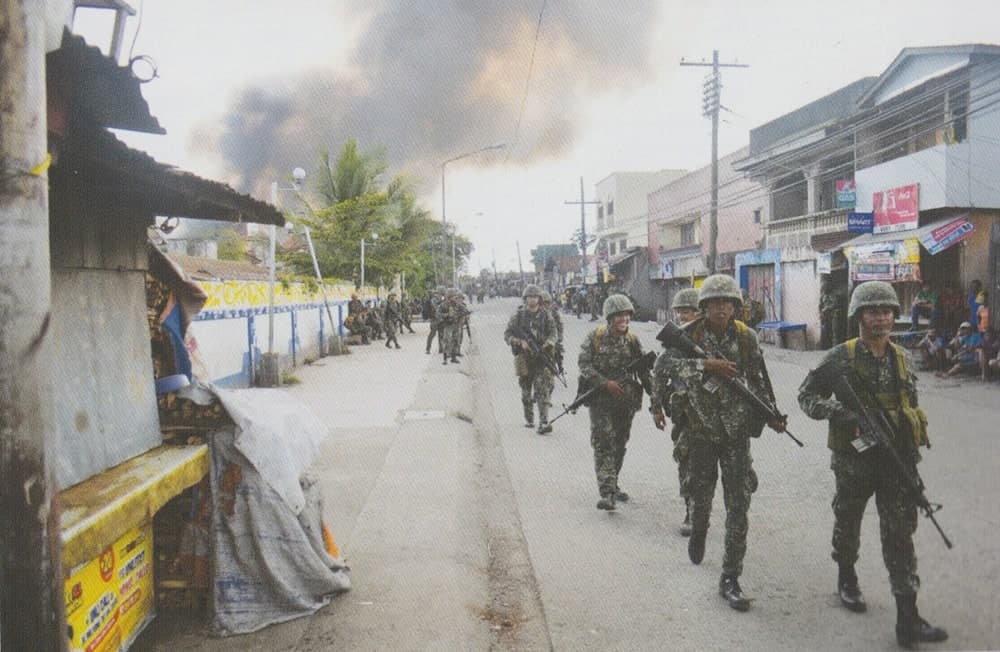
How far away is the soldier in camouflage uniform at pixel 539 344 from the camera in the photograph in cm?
893

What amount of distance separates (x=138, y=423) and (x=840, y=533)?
347 centimetres

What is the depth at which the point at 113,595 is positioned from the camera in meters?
3.21

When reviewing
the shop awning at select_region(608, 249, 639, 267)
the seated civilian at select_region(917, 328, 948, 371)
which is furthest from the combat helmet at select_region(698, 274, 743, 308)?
the shop awning at select_region(608, 249, 639, 267)

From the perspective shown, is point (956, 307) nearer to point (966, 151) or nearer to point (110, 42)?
point (966, 151)

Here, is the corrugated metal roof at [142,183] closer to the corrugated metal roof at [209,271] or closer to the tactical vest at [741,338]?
the tactical vest at [741,338]

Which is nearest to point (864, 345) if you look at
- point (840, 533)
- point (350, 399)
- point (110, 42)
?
point (840, 533)

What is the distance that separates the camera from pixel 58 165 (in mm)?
2861

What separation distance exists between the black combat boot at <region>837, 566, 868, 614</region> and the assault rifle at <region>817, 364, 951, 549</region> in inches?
19.1

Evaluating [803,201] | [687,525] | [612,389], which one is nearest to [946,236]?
[803,201]

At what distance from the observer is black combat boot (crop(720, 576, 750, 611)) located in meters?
3.88

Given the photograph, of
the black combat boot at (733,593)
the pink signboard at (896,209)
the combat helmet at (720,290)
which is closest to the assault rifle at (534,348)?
the combat helmet at (720,290)

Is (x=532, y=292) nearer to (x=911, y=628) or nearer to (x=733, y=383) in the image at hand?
(x=733, y=383)

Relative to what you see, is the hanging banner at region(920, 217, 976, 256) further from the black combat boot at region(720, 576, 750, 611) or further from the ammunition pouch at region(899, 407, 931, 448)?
the black combat boot at region(720, 576, 750, 611)

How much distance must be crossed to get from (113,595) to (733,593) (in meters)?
2.90
